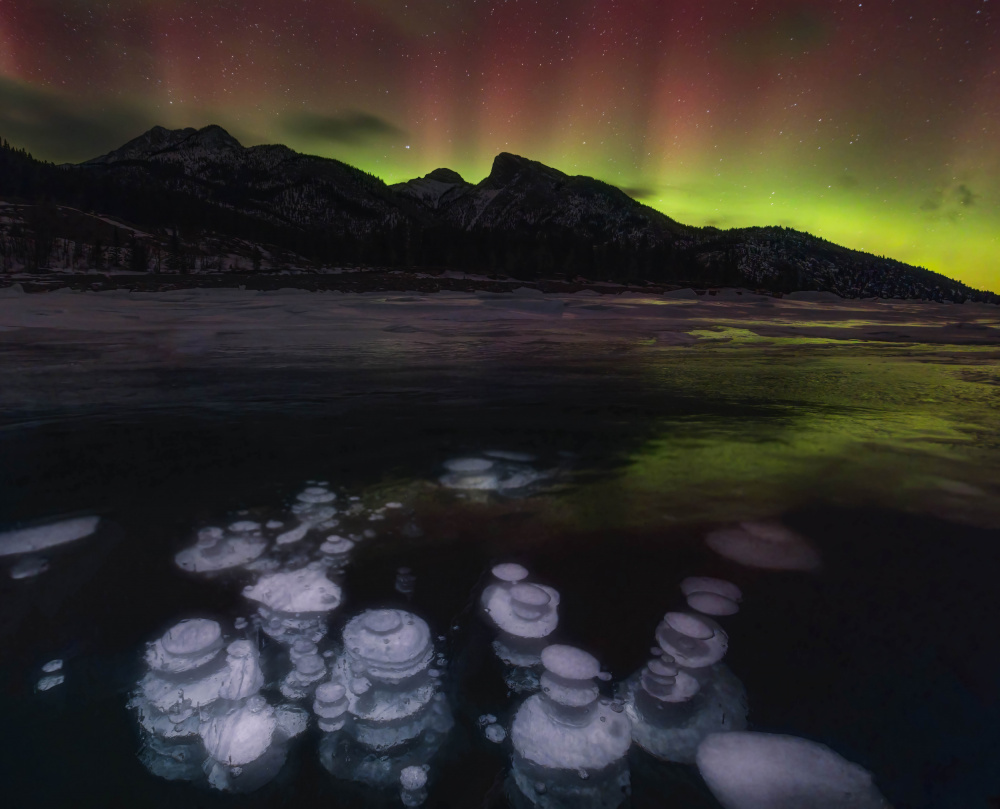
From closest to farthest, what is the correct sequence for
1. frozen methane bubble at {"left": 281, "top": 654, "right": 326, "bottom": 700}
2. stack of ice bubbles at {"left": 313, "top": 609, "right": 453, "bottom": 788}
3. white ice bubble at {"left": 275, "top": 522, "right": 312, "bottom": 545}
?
stack of ice bubbles at {"left": 313, "top": 609, "right": 453, "bottom": 788}, frozen methane bubble at {"left": 281, "top": 654, "right": 326, "bottom": 700}, white ice bubble at {"left": 275, "top": 522, "right": 312, "bottom": 545}

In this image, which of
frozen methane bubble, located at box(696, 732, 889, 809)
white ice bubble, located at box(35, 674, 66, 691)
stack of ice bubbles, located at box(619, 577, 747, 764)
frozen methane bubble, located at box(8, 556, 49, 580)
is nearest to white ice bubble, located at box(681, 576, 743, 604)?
stack of ice bubbles, located at box(619, 577, 747, 764)

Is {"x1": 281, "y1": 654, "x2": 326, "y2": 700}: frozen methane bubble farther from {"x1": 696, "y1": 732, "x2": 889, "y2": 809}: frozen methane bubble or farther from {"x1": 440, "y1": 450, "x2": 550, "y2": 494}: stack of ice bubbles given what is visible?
{"x1": 440, "y1": 450, "x2": 550, "y2": 494}: stack of ice bubbles

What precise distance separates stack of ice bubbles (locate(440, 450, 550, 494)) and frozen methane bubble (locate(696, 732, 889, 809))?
1918 millimetres

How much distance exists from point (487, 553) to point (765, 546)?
141cm

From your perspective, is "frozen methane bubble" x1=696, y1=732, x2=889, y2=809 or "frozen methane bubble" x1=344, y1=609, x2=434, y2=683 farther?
"frozen methane bubble" x1=344, y1=609, x2=434, y2=683

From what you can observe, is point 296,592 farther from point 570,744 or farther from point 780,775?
point 780,775

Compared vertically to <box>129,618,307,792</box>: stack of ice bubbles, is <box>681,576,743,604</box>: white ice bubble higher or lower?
higher

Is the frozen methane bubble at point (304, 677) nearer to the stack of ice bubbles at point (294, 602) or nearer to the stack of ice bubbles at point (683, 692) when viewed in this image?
the stack of ice bubbles at point (294, 602)

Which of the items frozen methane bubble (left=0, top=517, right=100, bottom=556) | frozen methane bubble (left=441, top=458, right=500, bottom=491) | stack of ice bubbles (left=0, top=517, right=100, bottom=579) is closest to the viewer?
stack of ice bubbles (left=0, top=517, right=100, bottom=579)

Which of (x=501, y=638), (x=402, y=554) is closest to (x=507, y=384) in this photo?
(x=402, y=554)

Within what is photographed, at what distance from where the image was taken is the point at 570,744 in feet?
4.91

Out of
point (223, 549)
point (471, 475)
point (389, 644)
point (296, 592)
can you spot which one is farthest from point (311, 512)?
point (389, 644)

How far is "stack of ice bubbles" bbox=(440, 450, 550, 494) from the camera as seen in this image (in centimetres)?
336

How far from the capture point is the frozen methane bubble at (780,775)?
137 centimetres
